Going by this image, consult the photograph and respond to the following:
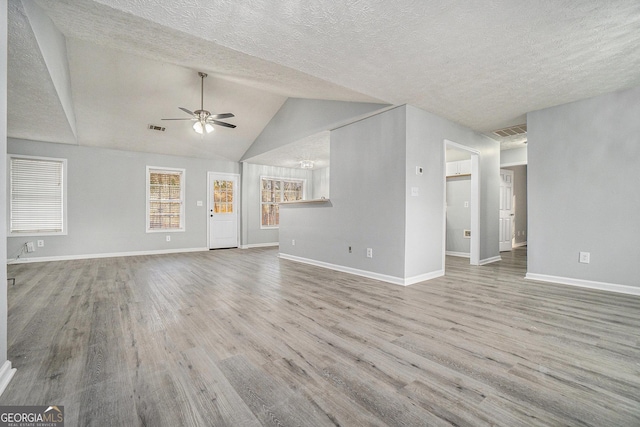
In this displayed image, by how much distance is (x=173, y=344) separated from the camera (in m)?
2.01

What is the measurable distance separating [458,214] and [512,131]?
6.77 ft

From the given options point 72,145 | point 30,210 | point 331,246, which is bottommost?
point 331,246

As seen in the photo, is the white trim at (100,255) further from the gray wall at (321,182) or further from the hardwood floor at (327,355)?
the gray wall at (321,182)

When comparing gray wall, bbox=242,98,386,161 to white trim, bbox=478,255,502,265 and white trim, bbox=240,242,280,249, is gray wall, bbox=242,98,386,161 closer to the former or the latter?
white trim, bbox=240,242,280,249

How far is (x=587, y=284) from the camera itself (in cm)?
352

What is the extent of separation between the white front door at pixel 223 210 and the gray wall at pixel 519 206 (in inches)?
311

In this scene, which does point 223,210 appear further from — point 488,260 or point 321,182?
point 488,260

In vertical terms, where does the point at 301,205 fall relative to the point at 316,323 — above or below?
above

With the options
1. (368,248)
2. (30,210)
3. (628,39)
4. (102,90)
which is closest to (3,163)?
(368,248)

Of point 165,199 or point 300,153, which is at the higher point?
point 300,153

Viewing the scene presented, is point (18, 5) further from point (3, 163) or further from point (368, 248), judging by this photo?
point (368, 248)

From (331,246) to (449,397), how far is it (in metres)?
3.43

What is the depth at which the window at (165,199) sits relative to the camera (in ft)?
21.9

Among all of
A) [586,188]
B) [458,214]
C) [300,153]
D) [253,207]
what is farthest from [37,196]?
[586,188]
